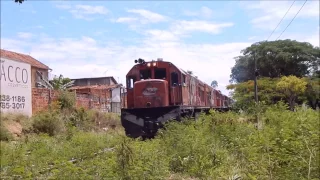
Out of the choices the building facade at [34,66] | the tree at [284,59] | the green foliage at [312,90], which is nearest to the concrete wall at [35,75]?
the building facade at [34,66]

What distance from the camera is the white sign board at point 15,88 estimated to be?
870 inches

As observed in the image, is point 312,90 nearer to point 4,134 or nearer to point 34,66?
point 34,66

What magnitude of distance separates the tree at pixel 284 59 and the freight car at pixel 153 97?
3081 cm

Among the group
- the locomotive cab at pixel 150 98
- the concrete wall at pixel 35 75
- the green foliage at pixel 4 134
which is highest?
the concrete wall at pixel 35 75

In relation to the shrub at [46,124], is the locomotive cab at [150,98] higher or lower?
higher

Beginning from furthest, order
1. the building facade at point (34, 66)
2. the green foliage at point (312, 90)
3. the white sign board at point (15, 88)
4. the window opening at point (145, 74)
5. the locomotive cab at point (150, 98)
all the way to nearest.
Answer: the green foliage at point (312, 90)
the building facade at point (34, 66)
the white sign board at point (15, 88)
the window opening at point (145, 74)
the locomotive cab at point (150, 98)

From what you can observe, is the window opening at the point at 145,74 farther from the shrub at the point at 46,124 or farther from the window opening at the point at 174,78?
the shrub at the point at 46,124

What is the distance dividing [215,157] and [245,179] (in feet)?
4.31

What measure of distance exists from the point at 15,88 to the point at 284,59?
31.9 metres

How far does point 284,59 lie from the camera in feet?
149

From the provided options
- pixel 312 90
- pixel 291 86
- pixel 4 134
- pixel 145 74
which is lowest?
pixel 4 134

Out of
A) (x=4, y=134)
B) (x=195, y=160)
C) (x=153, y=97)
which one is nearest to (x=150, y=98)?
(x=153, y=97)

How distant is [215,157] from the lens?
8.27 meters

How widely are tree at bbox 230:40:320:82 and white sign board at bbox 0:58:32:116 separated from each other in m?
28.4
